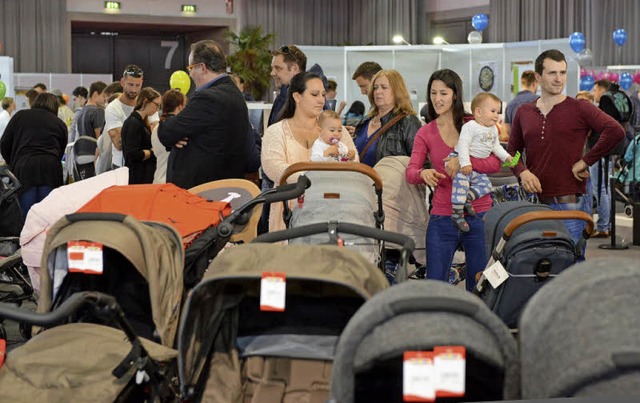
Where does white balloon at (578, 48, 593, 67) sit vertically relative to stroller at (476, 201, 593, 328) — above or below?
above

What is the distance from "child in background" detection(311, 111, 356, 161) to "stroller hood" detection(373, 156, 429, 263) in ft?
0.98

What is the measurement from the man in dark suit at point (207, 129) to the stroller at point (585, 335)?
318 cm

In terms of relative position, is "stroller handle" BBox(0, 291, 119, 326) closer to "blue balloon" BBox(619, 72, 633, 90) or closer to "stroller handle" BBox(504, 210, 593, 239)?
"stroller handle" BBox(504, 210, 593, 239)

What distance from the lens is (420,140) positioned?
4.85 meters

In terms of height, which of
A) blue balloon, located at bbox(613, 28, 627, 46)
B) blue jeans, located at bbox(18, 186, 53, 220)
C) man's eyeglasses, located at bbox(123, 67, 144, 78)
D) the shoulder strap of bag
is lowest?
blue jeans, located at bbox(18, 186, 53, 220)

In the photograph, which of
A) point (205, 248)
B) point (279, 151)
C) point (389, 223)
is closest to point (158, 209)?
point (205, 248)

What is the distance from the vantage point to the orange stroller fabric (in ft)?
12.2

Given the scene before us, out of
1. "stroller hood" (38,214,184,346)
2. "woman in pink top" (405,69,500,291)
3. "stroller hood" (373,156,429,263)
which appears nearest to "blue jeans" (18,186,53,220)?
"stroller hood" (373,156,429,263)

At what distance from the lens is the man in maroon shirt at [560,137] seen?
4812 mm

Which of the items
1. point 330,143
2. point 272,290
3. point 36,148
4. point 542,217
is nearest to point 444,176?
point 330,143

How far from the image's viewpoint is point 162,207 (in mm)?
3795

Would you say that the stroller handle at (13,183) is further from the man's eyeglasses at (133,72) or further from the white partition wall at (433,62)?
the white partition wall at (433,62)

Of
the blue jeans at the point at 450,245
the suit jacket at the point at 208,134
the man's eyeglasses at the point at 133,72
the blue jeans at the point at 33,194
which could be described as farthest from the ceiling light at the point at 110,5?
the blue jeans at the point at 450,245

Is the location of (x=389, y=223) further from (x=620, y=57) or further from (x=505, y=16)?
(x=505, y=16)
